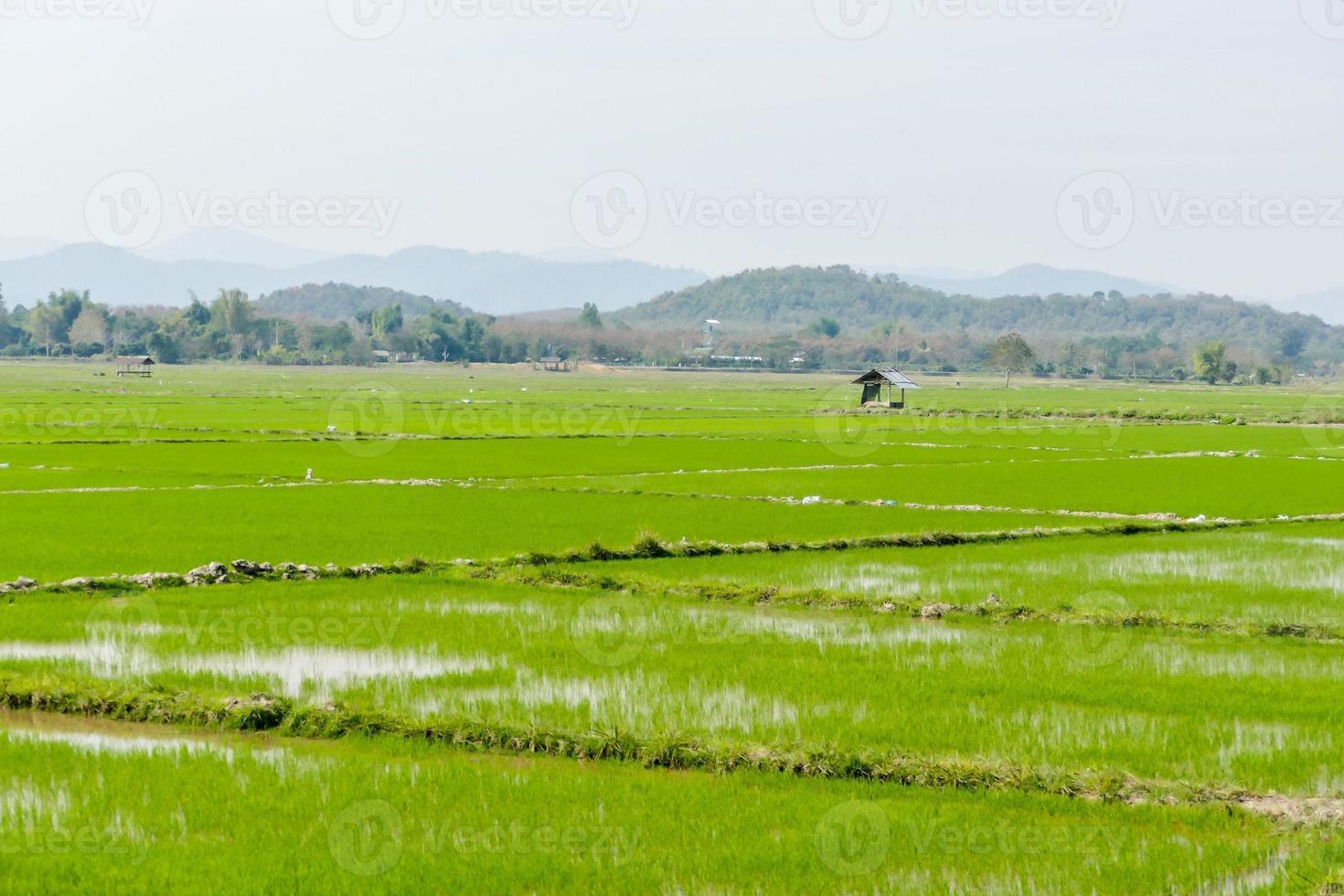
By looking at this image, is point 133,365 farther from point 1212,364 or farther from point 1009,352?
point 1212,364

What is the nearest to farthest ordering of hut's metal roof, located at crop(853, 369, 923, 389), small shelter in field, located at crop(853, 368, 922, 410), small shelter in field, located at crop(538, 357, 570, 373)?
hut's metal roof, located at crop(853, 369, 923, 389) → small shelter in field, located at crop(853, 368, 922, 410) → small shelter in field, located at crop(538, 357, 570, 373)

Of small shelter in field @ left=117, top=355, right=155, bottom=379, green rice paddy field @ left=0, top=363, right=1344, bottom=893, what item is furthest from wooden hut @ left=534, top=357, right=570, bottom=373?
green rice paddy field @ left=0, top=363, right=1344, bottom=893

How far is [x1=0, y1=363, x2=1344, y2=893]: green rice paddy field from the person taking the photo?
5.81m

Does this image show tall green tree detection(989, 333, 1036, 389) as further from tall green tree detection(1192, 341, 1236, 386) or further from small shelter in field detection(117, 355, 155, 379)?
small shelter in field detection(117, 355, 155, 379)

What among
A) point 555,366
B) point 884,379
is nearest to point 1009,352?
point 555,366

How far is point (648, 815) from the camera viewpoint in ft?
20.6

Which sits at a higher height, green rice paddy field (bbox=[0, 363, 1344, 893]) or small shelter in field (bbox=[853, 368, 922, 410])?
small shelter in field (bbox=[853, 368, 922, 410])

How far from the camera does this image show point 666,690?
28.0 feet

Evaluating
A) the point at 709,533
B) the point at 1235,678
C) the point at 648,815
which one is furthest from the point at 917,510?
the point at 648,815

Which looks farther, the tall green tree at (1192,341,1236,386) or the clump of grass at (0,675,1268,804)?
the tall green tree at (1192,341,1236,386)

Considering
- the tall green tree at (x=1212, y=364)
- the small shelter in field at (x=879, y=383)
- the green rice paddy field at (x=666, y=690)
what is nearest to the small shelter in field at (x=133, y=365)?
the small shelter in field at (x=879, y=383)

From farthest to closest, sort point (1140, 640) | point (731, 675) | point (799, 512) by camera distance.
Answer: point (799, 512)
point (1140, 640)
point (731, 675)

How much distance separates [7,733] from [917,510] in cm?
1323

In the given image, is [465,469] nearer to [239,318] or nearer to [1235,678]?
[1235,678]
